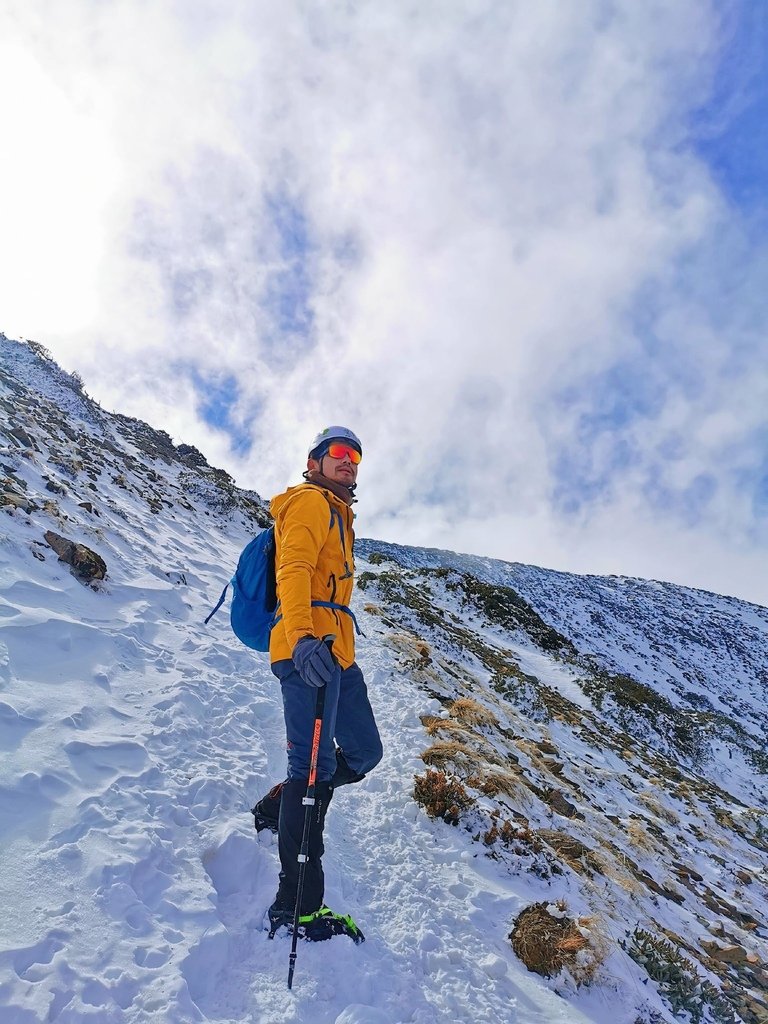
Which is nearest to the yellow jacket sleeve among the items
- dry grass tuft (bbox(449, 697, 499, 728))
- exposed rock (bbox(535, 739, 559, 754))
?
dry grass tuft (bbox(449, 697, 499, 728))

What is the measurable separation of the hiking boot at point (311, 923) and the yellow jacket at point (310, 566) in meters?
1.72

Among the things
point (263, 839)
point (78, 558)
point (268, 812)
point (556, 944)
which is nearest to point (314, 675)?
point (268, 812)

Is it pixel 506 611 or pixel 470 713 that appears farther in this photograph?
pixel 506 611

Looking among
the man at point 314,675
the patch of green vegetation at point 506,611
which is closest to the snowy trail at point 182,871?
the man at point 314,675

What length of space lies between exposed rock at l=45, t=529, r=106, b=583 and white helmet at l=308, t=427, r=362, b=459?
5.77m

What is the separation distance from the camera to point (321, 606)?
3918mm

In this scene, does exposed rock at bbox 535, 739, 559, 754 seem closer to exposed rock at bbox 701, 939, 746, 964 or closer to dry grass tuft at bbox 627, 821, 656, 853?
dry grass tuft at bbox 627, 821, 656, 853

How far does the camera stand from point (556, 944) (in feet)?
14.1

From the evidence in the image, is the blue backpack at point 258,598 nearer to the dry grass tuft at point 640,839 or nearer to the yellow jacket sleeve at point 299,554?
the yellow jacket sleeve at point 299,554

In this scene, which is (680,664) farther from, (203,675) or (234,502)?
(203,675)

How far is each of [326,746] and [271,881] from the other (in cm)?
144

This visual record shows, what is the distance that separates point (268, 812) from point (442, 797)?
250 cm

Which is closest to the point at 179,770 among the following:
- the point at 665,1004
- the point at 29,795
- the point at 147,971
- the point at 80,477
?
the point at 29,795

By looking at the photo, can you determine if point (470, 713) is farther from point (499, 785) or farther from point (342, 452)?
point (342, 452)
